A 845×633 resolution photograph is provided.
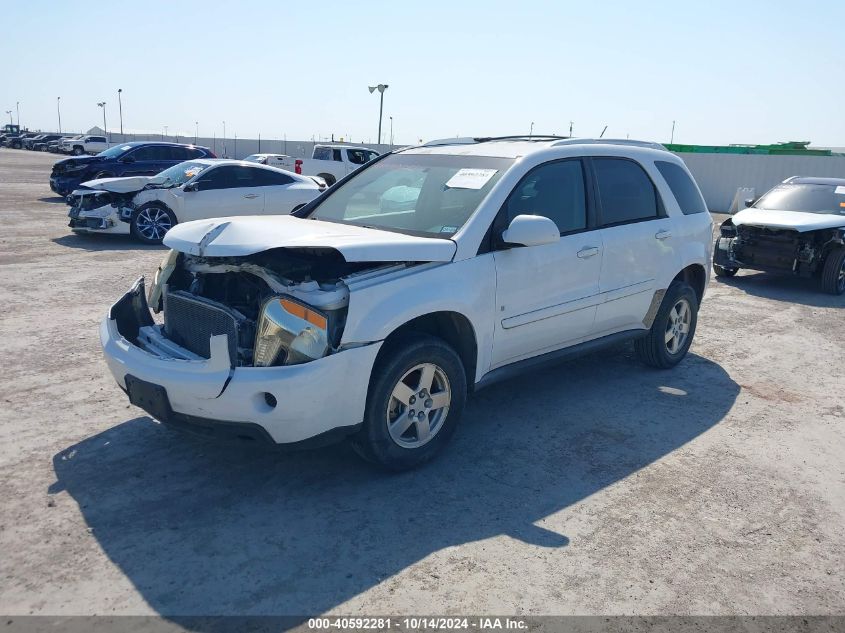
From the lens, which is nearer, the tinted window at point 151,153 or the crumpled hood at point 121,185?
the crumpled hood at point 121,185

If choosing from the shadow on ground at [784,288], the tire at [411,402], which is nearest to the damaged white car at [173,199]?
the shadow on ground at [784,288]

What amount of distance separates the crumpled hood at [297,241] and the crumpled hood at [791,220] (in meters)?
7.75

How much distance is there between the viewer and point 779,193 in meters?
11.5

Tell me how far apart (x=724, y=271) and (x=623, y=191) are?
260 inches

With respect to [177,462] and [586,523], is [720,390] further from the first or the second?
[177,462]

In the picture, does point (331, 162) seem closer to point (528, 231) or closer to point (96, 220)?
point (96, 220)

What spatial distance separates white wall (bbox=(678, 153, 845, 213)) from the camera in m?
22.5

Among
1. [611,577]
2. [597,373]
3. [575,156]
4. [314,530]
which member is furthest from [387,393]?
[597,373]

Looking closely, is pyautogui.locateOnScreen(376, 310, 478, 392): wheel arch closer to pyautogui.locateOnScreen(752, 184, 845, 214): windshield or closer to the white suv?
the white suv

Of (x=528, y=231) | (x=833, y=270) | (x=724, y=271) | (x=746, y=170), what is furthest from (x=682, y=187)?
(x=746, y=170)

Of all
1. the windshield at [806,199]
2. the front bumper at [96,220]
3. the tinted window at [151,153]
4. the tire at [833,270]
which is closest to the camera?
the tire at [833,270]

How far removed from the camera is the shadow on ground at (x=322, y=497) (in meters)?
3.14

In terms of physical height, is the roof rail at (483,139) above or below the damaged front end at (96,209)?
above

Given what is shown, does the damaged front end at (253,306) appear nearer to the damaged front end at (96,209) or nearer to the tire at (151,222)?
the tire at (151,222)
